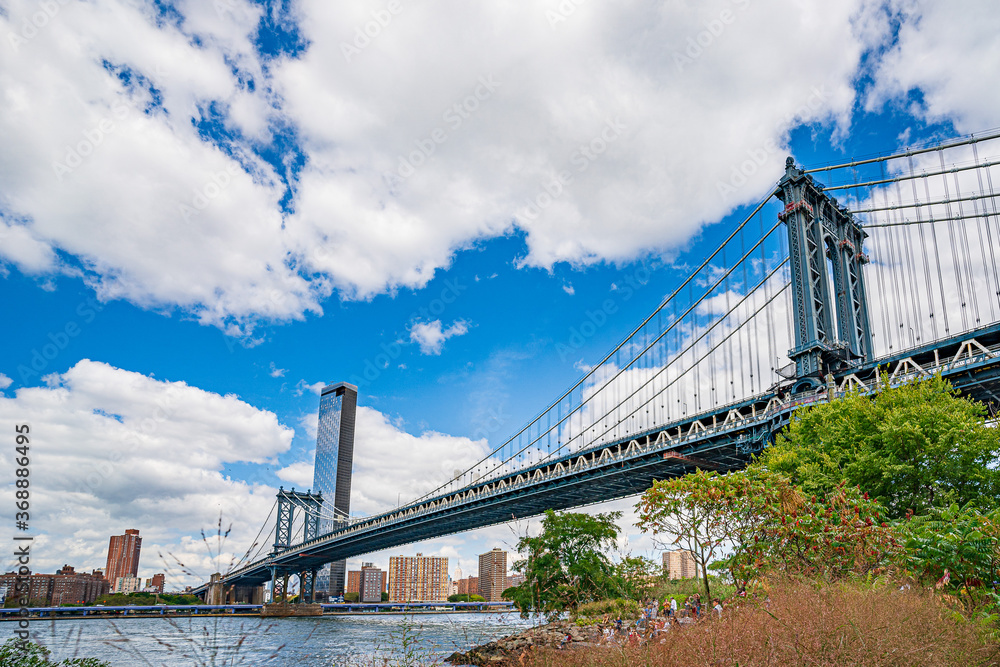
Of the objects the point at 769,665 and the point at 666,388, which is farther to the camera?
the point at 666,388

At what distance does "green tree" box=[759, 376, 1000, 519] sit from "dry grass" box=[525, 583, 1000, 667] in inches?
392

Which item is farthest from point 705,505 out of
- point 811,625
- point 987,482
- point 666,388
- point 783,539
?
point 666,388

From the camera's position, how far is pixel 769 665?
6.13 metres

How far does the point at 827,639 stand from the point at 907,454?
15682 mm

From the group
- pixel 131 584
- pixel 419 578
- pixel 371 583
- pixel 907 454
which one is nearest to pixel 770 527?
pixel 907 454

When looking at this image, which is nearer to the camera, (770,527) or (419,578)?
(770,527)

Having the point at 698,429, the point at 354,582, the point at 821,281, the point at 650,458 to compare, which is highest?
the point at 821,281

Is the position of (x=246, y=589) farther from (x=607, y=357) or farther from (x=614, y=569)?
(x=614, y=569)

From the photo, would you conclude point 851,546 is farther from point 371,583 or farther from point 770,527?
point 371,583

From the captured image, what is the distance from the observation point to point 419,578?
373 feet

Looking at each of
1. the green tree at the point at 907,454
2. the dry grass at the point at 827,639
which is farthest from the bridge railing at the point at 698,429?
the dry grass at the point at 827,639

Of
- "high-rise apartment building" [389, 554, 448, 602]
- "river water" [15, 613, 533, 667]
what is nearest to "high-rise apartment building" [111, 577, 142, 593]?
"river water" [15, 613, 533, 667]

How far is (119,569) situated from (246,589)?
10655 centimetres

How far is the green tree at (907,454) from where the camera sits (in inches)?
725
